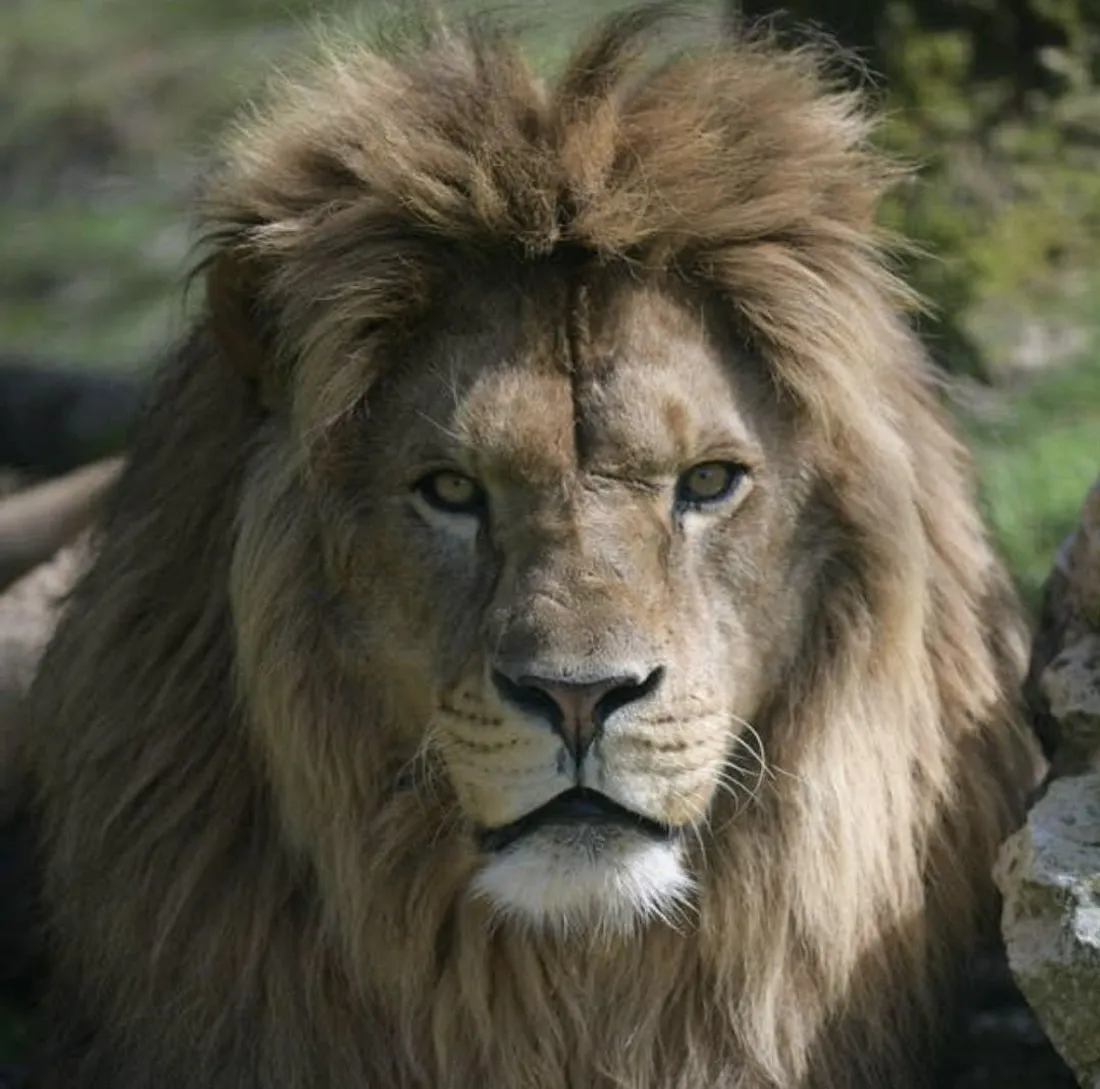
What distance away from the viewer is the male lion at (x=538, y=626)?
4125 millimetres

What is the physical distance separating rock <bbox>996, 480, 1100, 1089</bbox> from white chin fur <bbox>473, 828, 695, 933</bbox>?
54cm

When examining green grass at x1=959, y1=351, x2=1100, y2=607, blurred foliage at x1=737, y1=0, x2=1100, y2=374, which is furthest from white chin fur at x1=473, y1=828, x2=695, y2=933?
blurred foliage at x1=737, y1=0, x2=1100, y2=374

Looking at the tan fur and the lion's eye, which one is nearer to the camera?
the lion's eye

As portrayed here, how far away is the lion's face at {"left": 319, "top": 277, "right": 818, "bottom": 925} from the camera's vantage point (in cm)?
397

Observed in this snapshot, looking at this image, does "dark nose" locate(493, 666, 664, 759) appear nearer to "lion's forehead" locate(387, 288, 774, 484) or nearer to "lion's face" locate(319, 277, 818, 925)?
"lion's face" locate(319, 277, 818, 925)

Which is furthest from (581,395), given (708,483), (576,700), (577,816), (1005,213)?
(1005,213)

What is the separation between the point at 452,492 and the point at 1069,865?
1.12 meters

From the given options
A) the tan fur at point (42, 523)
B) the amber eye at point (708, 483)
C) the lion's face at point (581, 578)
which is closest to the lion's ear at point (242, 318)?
the lion's face at point (581, 578)

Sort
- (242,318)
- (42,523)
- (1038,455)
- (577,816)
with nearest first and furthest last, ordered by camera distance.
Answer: (577,816), (242,318), (42,523), (1038,455)

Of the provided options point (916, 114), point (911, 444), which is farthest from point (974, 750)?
point (916, 114)

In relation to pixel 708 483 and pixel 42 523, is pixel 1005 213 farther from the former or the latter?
pixel 708 483

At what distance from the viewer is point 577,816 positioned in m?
4.01

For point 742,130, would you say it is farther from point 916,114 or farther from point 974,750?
point 916,114

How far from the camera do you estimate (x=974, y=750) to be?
479 cm
